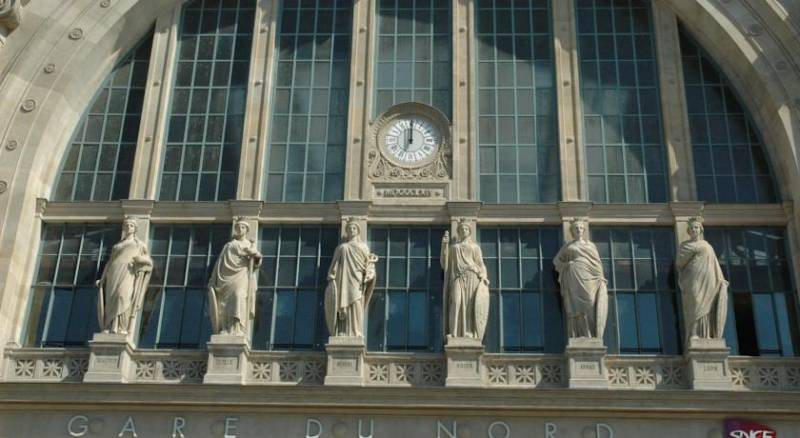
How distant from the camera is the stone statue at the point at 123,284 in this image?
26031 millimetres

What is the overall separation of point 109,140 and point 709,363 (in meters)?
15.7

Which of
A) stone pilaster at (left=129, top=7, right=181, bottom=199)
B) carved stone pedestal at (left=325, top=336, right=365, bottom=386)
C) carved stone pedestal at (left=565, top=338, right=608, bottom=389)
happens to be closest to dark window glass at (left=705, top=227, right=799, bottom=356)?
carved stone pedestal at (left=565, top=338, right=608, bottom=389)

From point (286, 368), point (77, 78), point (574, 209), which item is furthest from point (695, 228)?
point (77, 78)

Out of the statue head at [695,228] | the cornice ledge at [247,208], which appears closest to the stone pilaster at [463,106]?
the cornice ledge at [247,208]

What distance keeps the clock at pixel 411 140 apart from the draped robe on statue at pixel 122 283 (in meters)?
6.58

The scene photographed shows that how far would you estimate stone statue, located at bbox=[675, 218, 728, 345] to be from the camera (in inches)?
1005

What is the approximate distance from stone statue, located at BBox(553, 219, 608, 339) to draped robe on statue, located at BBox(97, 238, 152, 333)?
970cm

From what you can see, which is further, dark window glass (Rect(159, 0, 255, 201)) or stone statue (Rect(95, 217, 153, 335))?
dark window glass (Rect(159, 0, 255, 201))

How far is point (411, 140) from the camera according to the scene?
28938mm

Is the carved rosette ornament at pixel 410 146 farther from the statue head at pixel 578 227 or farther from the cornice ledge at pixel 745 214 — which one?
the cornice ledge at pixel 745 214

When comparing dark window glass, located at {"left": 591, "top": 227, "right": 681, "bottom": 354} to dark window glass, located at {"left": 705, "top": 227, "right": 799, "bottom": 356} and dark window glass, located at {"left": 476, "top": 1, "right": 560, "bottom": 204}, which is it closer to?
dark window glass, located at {"left": 705, "top": 227, "right": 799, "bottom": 356}

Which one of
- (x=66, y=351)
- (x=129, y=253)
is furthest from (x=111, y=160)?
(x=66, y=351)

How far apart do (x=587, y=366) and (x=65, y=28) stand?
15602 millimetres

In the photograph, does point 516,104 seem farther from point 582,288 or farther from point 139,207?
point 139,207
